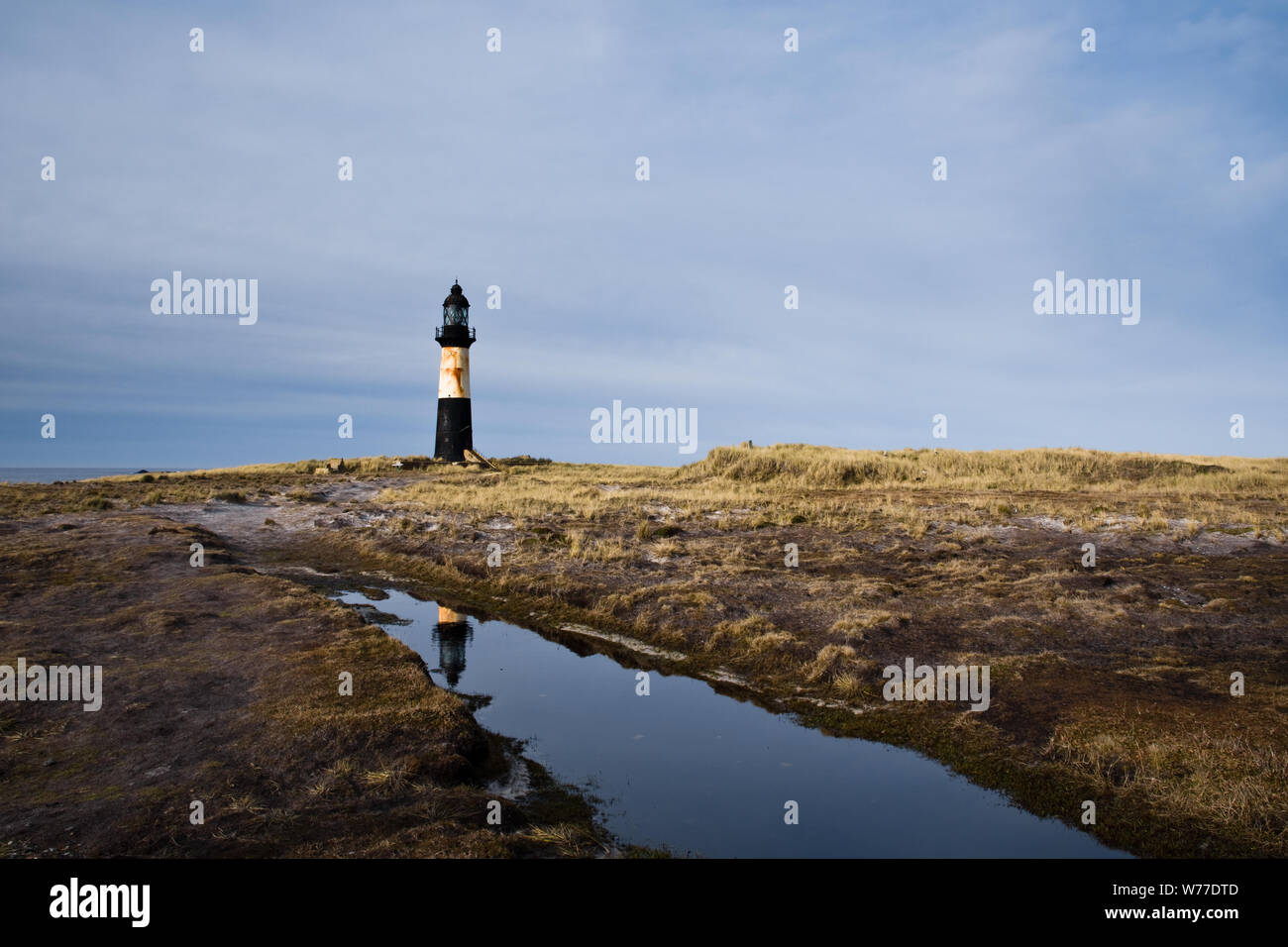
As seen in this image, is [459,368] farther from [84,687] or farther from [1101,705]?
[1101,705]

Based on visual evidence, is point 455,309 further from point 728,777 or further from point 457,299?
point 728,777

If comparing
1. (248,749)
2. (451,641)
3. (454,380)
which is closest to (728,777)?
(248,749)

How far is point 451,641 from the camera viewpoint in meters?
14.4

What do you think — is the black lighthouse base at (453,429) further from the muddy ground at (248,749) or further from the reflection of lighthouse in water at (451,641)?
the muddy ground at (248,749)

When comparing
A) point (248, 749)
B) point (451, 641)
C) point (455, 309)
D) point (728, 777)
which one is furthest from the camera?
point (455, 309)

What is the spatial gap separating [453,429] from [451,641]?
42.7 metres

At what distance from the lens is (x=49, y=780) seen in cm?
749

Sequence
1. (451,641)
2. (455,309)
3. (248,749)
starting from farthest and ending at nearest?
(455,309) → (451,641) → (248,749)

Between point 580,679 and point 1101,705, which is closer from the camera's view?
point 1101,705

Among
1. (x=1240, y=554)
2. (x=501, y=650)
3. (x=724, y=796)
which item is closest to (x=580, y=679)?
(x=501, y=650)

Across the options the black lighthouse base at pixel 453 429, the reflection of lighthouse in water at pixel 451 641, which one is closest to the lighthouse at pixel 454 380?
the black lighthouse base at pixel 453 429

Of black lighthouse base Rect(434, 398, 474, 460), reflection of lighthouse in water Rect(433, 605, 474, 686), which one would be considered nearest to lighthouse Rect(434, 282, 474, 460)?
black lighthouse base Rect(434, 398, 474, 460)
